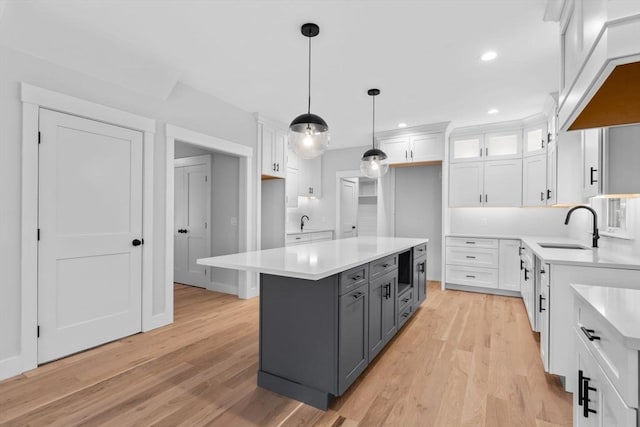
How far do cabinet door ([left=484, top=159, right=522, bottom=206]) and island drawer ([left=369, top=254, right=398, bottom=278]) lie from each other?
9.54ft

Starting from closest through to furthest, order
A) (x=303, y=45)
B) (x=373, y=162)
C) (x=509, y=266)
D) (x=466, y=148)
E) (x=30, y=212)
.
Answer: (x=30, y=212)
(x=303, y=45)
(x=373, y=162)
(x=509, y=266)
(x=466, y=148)

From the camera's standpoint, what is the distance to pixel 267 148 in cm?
482

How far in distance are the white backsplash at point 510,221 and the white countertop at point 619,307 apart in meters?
4.24

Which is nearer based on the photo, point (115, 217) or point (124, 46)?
point (124, 46)

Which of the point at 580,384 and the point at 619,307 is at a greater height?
the point at 619,307

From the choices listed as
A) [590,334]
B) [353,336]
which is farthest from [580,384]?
[353,336]

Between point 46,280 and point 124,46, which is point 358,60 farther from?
point 46,280

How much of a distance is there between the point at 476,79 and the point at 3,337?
15.7ft

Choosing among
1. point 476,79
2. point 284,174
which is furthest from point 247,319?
point 476,79

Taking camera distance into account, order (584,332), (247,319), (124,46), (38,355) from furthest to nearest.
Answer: (247,319)
(124,46)
(38,355)
(584,332)

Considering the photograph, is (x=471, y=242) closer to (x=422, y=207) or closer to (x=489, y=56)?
(x=422, y=207)

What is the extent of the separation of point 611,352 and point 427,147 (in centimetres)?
462

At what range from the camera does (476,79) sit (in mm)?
3402

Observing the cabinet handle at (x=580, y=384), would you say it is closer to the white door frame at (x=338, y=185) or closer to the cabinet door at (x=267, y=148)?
the cabinet door at (x=267, y=148)
